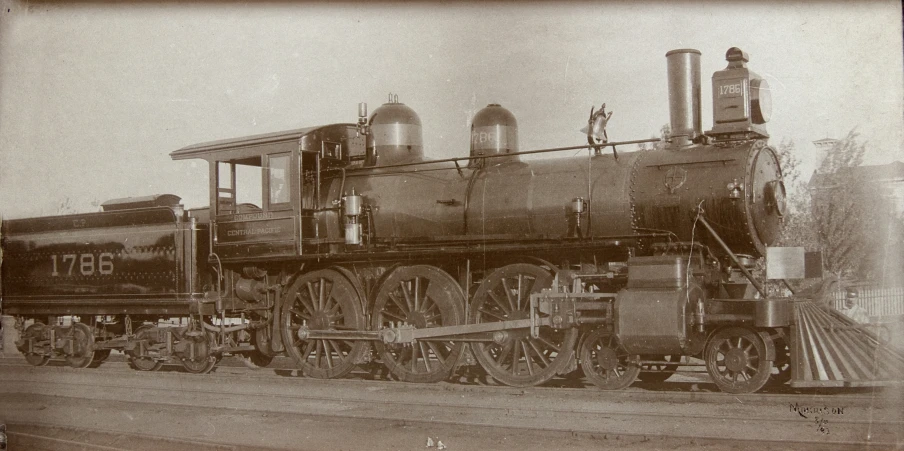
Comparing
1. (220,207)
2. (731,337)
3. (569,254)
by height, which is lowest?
(731,337)

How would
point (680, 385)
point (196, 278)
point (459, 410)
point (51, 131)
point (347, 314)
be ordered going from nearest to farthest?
point (459, 410)
point (680, 385)
point (347, 314)
point (196, 278)
point (51, 131)

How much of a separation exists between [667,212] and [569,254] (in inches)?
46.2

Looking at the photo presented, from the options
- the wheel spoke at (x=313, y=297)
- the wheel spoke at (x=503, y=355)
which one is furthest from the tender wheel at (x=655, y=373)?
the wheel spoke at (x=313, y=297)

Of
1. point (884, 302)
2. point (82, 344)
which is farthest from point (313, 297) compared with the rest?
point (884, 302)

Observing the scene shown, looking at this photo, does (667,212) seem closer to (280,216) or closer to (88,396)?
(280,216)

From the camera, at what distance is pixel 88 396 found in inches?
363

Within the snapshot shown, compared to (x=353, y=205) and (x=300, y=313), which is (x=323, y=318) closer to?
(x=300, y=313)

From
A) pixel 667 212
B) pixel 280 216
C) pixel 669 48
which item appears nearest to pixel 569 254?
Result: pixel 667 212

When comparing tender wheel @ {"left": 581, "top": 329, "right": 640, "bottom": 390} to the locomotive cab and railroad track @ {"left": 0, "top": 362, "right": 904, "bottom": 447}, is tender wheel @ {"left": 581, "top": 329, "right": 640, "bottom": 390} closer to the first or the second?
railroad track @ {"left": 0, "top": 362, "right": 904, "bottom": 447}

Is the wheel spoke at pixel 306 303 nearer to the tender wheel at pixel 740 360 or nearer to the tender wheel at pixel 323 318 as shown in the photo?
the tender wheel at pixel 323 318

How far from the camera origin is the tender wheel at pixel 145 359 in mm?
11312
